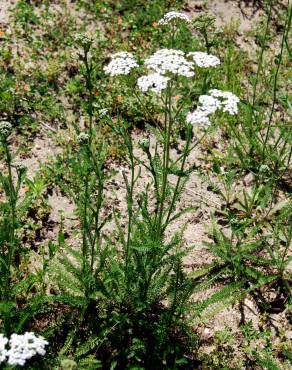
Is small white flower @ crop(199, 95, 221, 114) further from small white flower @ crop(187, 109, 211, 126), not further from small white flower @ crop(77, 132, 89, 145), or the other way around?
small white flower @ crop(77, 132, 89, 145)

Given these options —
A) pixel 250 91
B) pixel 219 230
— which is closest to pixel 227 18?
pixel 250 91

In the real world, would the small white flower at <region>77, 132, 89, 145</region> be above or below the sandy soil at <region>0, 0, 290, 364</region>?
below

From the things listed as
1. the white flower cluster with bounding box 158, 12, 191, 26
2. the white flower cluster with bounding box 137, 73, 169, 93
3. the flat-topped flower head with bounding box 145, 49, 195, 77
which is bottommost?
the white flower cluster with bounding box 137, 73, 169, 93

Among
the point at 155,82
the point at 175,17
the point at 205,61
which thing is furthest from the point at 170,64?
the point at 175,17

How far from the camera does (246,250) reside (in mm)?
4395

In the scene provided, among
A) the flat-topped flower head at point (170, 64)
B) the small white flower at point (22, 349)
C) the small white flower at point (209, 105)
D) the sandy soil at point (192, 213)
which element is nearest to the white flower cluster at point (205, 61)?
the flat-topped flower head at point (170, 64)

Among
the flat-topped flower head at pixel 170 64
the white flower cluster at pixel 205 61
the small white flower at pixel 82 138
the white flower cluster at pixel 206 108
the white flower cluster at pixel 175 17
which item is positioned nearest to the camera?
the small white flower at pixel 82 138

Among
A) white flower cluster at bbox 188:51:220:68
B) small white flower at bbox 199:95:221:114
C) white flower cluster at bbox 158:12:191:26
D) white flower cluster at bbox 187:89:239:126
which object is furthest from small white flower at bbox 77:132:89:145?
white flower cluster at bbox 158:12:191:26

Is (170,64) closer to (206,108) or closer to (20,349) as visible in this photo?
(206,108)

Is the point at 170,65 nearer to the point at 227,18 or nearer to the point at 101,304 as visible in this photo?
the point at 101,304

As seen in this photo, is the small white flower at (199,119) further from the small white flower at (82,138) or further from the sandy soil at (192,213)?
the sandy soil at (192,213)

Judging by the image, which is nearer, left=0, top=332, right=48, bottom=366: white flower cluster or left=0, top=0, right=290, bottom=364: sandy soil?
left=0, top=332, right=48, bottom=366: white flower cluster

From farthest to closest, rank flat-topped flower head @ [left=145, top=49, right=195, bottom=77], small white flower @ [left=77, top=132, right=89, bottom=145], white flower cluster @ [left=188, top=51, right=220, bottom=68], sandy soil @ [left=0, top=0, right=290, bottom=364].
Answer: sandy soil @ [left=0, top=0, right=290, bottom=364], white flower cluster @ [left=188, top=51, right=220, bottom=68], flat-topped flower head @ [left=145, top=49, right=195, bottom=77], small white flower @ [left=77, top=132, right=89, bottom=145]

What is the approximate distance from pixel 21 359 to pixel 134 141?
3452 mm
